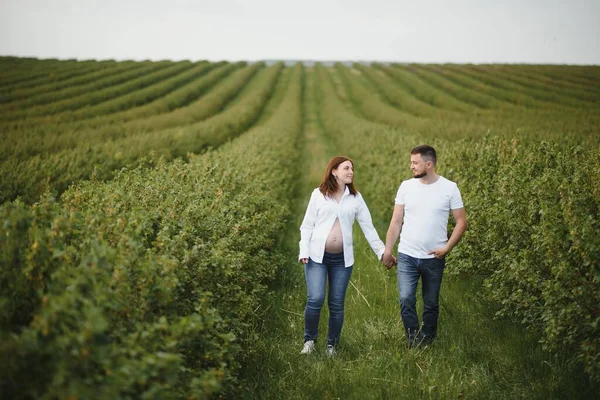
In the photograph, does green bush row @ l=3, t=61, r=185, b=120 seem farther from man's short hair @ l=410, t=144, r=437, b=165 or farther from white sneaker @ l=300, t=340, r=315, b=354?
man's short hair @ l=410, t=144, r=437, b=165

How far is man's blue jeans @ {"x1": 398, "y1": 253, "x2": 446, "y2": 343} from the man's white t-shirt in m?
0.11

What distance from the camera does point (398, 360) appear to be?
4418 mm

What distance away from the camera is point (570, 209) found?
408 centimetres

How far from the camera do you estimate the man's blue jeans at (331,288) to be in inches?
179

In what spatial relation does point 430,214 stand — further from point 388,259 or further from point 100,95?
point 100,95

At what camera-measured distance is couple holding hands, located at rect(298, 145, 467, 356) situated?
446cm

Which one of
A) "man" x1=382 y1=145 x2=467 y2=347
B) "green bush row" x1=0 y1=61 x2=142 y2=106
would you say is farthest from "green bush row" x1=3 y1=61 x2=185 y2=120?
"man" x1=382 y1=145 x2=467 y2=347

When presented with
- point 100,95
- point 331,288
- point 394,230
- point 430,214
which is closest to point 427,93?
point 100,95

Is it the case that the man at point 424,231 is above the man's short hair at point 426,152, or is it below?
below

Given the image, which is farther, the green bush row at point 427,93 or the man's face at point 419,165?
the green bush row at point 427,93

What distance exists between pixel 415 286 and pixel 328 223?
1144 mm

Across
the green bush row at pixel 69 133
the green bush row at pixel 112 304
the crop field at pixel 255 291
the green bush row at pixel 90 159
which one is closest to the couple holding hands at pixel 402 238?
the crop field at pixel 255 291

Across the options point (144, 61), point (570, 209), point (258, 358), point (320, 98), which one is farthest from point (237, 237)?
point (144, 61)

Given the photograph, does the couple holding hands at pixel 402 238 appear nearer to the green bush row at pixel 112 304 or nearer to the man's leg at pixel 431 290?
the man's leg at pixel 431 290
